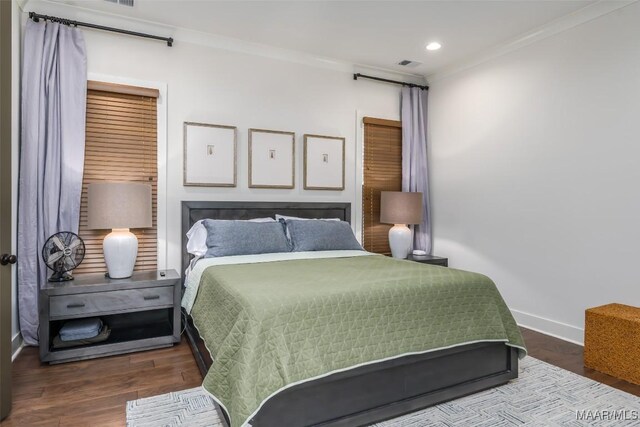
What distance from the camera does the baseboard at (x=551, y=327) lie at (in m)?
3.25

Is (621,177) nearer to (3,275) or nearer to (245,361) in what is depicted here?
(245,361)

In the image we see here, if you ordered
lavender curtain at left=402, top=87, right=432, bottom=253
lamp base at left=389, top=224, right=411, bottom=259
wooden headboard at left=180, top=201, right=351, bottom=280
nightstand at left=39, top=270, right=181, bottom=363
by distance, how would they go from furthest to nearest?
lavender curtain at left=402, top=87, right=432, bottom=253 → lamp base at left=389, top=224, right=411, bottom=259 → wooden headboard at left=180, top=201, right=351, bottom=280 → nightstand at left=39, top=270, right=181, bottom=363

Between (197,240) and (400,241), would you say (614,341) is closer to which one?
(400,241)

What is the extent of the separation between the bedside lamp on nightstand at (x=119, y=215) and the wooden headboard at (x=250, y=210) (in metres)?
0.52

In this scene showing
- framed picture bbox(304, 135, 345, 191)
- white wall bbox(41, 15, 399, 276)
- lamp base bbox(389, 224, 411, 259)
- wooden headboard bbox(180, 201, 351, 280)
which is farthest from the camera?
lamp base bbox(389, 224, 411, 259)

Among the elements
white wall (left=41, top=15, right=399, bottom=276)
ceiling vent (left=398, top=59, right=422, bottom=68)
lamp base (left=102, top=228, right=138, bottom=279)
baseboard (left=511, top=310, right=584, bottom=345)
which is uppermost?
ceiling vent (left=398, top=59, right=422, bottom=68)

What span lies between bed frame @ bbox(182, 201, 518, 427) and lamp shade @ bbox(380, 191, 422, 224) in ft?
6.48

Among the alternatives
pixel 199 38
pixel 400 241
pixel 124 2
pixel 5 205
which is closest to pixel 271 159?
pixel 199 38

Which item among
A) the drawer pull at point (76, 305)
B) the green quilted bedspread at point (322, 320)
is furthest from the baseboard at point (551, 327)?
the drawer pull at point (76, 305)

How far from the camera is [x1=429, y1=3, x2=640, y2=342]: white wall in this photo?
298 cm

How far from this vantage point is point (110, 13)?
3.31 meters

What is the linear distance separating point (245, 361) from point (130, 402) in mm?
1019

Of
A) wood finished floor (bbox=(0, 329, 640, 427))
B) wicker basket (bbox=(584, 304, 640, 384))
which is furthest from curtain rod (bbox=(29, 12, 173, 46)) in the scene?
wicker basket (bbox=(584, 304, 640, 384))

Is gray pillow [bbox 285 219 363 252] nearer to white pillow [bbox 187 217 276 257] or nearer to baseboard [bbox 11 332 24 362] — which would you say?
white pillow [bbox 187 217 276 257]
